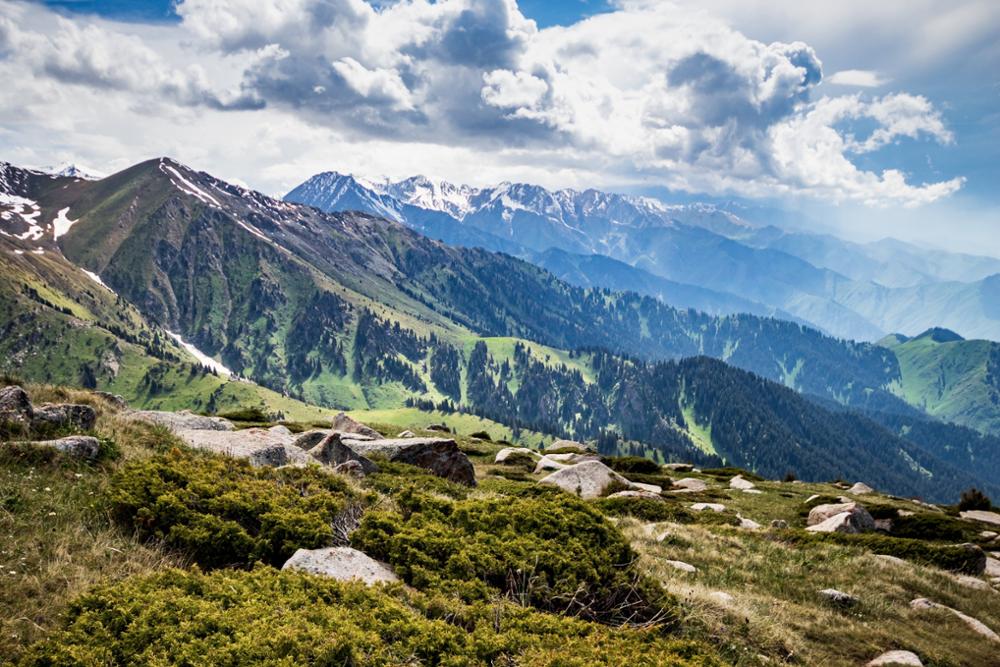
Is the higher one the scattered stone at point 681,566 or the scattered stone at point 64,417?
the scattered stone at point 64,417

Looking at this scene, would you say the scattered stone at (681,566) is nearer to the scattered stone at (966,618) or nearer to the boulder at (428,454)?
the scattered stone at (966,618)

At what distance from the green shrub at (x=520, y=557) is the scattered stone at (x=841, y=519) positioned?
2210cm

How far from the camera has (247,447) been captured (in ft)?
74.9

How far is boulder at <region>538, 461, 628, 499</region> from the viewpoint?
3728 centimetres

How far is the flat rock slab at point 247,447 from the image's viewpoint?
21.8 m

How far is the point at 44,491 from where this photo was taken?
42.9 ft

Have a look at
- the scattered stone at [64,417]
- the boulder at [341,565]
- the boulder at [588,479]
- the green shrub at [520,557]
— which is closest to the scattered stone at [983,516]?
the boulder at [588,479]

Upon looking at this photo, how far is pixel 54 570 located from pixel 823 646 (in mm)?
17264

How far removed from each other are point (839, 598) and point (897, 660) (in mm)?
3904

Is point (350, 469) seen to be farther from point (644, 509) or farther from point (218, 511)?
point (644, 509)

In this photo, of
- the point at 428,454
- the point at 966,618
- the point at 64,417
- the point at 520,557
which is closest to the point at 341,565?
the point at 520,557

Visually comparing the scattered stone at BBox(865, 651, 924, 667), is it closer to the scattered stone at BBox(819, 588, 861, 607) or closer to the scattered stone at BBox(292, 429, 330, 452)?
the scattered stone at BBox(819, 588, 861, 607)

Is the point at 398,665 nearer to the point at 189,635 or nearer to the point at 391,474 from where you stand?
the point at 189,635

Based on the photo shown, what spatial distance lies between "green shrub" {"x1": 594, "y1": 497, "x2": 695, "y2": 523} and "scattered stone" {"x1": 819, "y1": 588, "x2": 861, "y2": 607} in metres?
11.9
